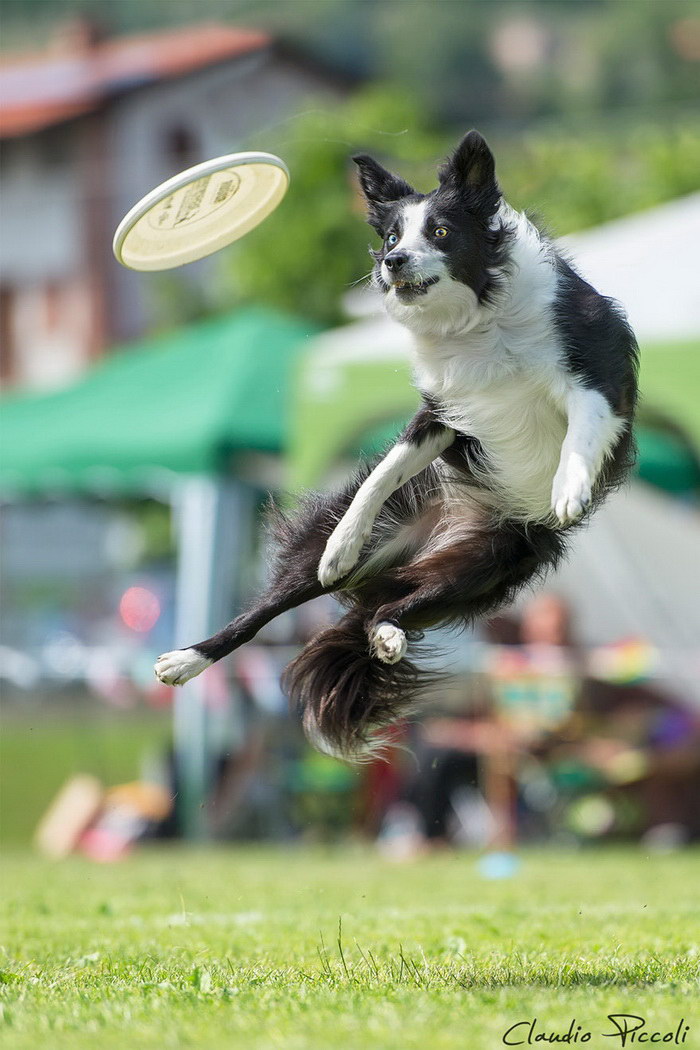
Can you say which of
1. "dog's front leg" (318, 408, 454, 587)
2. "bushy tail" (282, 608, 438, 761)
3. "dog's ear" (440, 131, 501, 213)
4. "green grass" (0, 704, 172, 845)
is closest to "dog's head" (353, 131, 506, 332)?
"dog's ear" (440, 131, 501, 213)

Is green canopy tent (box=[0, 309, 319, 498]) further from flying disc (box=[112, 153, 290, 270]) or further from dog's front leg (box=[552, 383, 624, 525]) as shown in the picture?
dog's front leg (box=[552, 383, 624, 525])

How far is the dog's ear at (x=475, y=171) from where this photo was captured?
4.25 metres

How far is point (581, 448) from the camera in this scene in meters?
4.07

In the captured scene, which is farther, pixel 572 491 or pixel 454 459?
pixel 454 459

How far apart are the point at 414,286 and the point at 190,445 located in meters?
7.04

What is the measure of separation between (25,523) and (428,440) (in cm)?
3794

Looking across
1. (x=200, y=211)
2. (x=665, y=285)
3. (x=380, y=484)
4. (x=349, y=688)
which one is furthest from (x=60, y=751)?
(x=380, y=484)

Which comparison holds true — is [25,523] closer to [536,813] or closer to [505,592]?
[536,813]

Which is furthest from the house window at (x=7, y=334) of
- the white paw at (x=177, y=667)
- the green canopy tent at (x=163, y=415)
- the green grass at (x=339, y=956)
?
the white paw at (x=177, y=667)

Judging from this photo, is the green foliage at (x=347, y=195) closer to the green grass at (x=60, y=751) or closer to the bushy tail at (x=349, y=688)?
the green grass at (x=60, y=751)

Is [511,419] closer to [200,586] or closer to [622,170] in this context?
[200,586]

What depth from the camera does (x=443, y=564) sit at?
4.65m

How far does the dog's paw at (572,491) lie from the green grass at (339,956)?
4.13ft

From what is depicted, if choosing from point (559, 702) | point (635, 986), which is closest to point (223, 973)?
point (635, 986)
